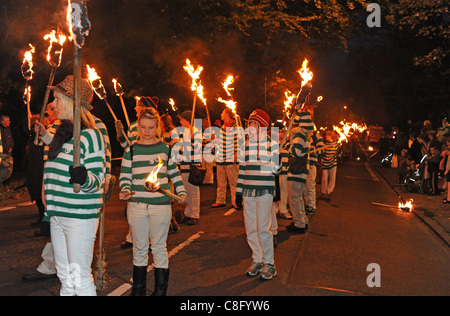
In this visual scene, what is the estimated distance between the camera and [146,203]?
201 inches

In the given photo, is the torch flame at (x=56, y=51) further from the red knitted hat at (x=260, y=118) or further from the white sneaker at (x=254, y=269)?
the white sneaker at (x=254, y=269)

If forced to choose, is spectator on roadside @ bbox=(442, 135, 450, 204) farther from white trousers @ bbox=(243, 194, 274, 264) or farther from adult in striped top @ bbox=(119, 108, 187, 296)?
adult in striped top @ bbox=(119, 108, 187, 296)

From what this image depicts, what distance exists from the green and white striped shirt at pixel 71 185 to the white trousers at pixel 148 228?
96 centimetres

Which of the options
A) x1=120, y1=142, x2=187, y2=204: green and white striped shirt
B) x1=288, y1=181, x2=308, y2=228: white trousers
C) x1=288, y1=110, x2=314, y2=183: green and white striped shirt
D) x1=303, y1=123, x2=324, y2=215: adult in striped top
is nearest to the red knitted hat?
x1=120, y1=142, x2=187, y2=204: green and white striped shirt

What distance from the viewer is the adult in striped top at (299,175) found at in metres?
9.19

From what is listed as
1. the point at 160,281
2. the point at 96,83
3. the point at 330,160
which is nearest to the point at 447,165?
the point at 330,160

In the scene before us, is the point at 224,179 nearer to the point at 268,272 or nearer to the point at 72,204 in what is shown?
the point at 268,272

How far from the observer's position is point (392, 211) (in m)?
12.8

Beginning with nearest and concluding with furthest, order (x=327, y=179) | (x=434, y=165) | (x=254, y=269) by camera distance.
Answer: (x=254, y=269)
(x=327, y=179)
(x=434, y=165)

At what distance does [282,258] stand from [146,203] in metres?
2.84

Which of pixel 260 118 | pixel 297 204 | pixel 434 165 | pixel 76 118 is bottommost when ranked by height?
pixel 297 204

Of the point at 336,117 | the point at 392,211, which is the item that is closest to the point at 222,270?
the point at 392,211

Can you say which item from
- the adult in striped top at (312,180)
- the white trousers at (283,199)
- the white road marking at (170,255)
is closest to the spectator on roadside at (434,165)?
the adult in striped top at (312,180)

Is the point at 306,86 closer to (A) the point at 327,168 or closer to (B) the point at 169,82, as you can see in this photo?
(A) the point at 327,168
